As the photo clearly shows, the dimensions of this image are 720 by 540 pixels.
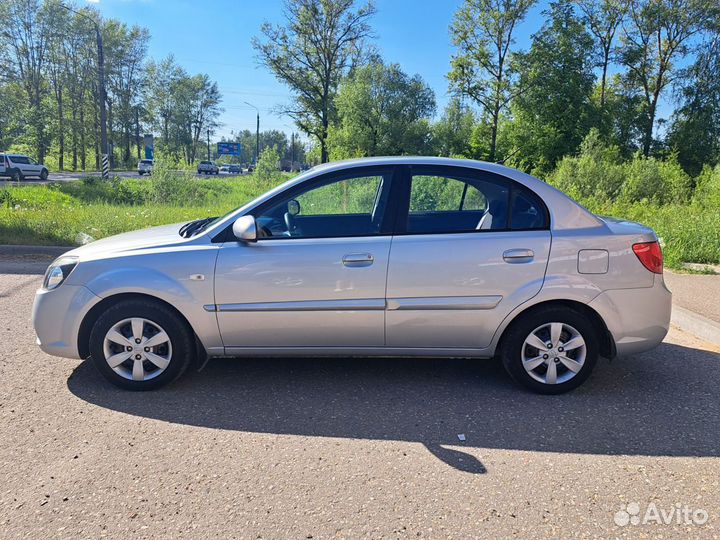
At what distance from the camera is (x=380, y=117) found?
1587 inches

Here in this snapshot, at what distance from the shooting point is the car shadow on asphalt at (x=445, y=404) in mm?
3088

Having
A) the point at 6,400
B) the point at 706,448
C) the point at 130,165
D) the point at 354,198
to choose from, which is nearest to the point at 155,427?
the point at 6,400

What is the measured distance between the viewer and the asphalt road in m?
2.35

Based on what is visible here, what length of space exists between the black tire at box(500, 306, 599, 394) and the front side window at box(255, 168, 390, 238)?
126 centimetres

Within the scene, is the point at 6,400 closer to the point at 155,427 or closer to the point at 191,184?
the point at 155,427

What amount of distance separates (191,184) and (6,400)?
19.0 meters

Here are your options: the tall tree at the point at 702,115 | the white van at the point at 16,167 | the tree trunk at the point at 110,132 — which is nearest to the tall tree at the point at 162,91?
the tree trunk at the point at 110,132

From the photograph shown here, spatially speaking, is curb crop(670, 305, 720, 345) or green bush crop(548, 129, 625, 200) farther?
green bush crop(548, 129, 625, 200)

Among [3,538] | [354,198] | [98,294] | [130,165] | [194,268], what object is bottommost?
[3,538]

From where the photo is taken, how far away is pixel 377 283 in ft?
11.4

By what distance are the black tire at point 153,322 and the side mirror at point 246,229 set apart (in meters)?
0.78

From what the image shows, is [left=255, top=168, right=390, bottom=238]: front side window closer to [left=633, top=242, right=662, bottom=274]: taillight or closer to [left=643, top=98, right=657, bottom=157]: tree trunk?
[left=633, top=242, right=662, bottom=274]: taillight

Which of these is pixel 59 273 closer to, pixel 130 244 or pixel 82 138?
pixel 130 244

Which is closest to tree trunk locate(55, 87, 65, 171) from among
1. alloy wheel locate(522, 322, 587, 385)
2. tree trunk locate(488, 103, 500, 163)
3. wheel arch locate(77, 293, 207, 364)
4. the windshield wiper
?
tree trunk locate(488, 103, 500, 163)
